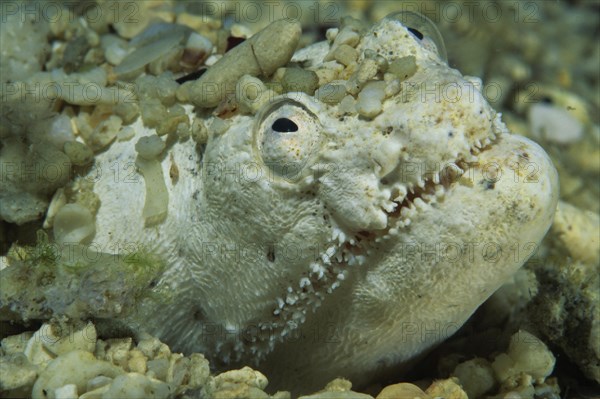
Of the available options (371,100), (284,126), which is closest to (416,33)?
(371,100)

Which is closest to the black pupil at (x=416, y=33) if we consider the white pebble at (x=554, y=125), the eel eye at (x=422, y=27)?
the eel eye at (x=422, y=27)

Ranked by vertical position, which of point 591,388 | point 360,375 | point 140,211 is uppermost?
point 140,211

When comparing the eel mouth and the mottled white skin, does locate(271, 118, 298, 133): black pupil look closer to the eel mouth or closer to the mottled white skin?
the mottled white skin

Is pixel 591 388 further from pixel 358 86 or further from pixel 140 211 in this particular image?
pixel 140 211

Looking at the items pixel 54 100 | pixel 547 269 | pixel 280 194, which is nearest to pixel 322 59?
pixel 280 194

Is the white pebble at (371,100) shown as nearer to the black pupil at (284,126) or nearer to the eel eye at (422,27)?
the black pupil at (284,126)

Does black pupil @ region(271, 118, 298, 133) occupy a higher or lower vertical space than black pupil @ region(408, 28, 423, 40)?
lower

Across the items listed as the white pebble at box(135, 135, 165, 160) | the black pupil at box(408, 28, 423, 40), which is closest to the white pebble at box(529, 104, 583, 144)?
the black pupil at box(408, 28, 423, 40)

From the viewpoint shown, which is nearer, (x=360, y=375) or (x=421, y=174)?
(x=421, y=174)
